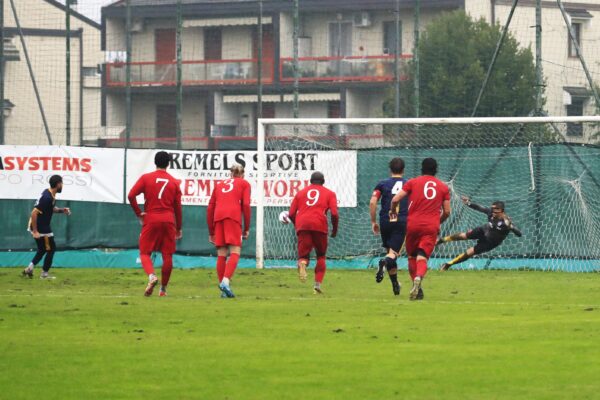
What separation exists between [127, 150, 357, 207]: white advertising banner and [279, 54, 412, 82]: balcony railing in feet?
65.7

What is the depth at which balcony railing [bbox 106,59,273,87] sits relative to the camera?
4612 centimetres

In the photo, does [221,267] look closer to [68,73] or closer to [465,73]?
[68,73]

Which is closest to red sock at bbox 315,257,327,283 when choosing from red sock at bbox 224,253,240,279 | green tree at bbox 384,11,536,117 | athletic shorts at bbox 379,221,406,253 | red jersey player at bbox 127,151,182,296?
athletic shorts at bbox 379,221,406,253

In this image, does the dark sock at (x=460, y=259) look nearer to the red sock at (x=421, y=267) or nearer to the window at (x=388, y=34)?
the red sock at (x=421, y=267)

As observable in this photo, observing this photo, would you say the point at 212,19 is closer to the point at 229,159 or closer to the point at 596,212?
the point at 229,159

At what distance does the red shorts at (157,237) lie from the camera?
730 inches

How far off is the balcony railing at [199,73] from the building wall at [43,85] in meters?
8.04

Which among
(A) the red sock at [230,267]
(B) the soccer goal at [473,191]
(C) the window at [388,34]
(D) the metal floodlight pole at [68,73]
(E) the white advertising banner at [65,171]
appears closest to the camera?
(A) the red sock at [230,267]

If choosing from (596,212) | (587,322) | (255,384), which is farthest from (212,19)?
(255,384)

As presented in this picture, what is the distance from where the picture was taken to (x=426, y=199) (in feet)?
58.7

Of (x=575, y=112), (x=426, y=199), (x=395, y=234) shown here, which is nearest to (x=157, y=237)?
(x=395, y=234)

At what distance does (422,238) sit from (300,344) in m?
5.96

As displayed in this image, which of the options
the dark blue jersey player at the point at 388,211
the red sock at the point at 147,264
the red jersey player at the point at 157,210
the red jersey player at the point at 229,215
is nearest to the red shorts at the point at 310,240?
the dark blue jersey player at the point at 388,211

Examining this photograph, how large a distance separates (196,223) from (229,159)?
1479mm
